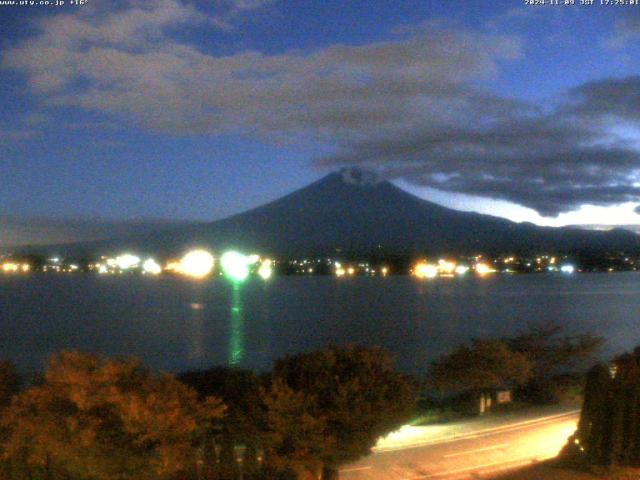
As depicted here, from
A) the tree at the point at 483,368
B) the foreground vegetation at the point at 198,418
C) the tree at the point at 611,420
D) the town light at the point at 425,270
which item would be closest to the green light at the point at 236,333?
the tree at the point at 483,368

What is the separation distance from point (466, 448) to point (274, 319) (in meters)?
44.4

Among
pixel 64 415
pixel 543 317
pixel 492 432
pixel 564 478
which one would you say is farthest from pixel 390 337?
pixel 64 415

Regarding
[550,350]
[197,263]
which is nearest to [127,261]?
[197,263]

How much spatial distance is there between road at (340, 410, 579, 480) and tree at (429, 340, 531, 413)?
3.43 metres

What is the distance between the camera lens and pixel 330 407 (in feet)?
31.2

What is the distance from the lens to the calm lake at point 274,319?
4166 centimetres

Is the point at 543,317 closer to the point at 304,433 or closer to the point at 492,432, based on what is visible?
the point at 492,432

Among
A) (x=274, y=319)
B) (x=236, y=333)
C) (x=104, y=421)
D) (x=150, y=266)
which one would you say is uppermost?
(x=150, y=266)

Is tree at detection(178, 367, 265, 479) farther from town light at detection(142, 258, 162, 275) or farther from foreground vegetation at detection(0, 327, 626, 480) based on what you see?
town light at detection(142, 258, 162, 275)

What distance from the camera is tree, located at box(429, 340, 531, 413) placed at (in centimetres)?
2016

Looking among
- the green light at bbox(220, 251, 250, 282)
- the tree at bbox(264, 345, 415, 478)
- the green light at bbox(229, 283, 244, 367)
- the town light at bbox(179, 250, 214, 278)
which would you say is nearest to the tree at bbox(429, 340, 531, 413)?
the tree at bbox(264, 345, 415, 478)

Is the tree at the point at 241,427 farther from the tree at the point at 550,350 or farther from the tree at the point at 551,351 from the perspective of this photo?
the tree at the point at 550,350

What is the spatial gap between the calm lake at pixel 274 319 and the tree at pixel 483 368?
12.2 metres

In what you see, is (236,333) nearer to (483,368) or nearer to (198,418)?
(483,368)
